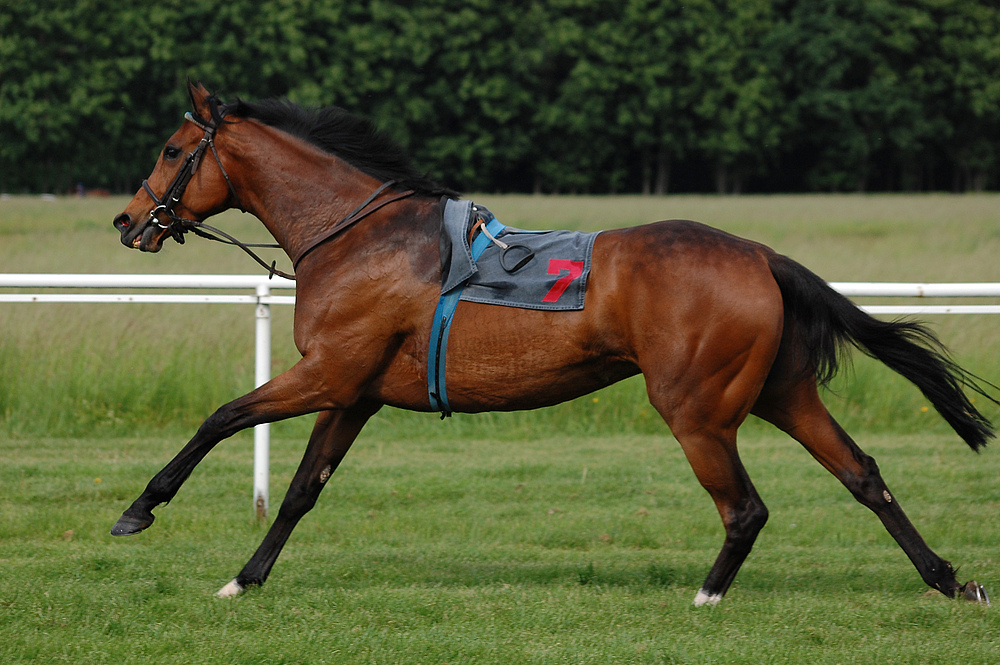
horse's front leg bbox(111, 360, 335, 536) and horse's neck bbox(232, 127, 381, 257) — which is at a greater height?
horse's neck bbox(232, 127, 381, 257)

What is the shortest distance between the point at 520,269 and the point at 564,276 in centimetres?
19

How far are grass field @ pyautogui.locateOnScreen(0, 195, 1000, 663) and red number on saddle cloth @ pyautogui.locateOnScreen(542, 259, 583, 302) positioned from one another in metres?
1.26

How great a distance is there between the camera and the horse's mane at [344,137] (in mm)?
4750

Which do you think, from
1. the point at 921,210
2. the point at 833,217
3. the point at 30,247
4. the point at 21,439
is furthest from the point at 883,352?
the point at 921,210

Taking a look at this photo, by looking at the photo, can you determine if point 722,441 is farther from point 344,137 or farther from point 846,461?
point 344,137

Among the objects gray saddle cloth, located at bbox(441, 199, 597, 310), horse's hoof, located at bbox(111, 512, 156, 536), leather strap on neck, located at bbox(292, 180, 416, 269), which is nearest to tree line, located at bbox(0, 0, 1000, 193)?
leather strap on neck, located at bbox(292, 180, 416, 269)

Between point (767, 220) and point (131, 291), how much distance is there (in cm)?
1475

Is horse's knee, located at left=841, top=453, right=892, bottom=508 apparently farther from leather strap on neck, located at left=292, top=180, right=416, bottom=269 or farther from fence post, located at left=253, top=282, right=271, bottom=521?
fence post, located at left=253, top=282, right=271, bottom=521

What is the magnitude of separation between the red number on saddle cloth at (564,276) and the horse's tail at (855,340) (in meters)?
0.82

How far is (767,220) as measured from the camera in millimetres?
21906

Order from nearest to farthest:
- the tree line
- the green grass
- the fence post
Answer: the green grass → the fence post → the tree line

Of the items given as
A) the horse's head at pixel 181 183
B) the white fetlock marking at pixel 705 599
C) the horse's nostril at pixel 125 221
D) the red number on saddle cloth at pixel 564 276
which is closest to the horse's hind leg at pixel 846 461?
the white fetlock marking at pixel 705 599

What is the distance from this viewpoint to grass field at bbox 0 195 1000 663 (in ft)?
12.8

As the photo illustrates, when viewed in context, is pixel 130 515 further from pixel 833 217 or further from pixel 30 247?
pixel 833 217
